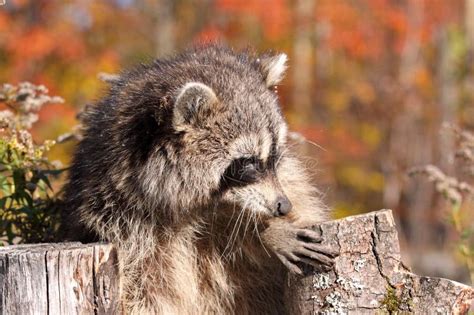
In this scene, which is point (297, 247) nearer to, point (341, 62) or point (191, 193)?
point (191, 193)

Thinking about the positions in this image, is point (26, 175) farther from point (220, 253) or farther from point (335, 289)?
point (335, 289)

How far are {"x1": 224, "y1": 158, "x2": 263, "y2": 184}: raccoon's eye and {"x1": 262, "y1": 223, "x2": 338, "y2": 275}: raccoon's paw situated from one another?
275 mm

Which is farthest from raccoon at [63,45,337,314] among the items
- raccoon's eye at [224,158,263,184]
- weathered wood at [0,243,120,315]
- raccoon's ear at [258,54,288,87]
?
weathered wood at [0,243,120,315]

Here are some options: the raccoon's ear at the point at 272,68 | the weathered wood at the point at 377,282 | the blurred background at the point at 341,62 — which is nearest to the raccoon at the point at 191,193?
the raccoon's ear at the point at 272,68

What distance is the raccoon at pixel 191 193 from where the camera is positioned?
3.92m

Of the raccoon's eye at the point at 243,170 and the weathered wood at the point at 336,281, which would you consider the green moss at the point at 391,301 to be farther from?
the raccoon's eye at the point at 243,170

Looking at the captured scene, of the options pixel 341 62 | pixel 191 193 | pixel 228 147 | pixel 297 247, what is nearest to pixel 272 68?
pixel 228 147

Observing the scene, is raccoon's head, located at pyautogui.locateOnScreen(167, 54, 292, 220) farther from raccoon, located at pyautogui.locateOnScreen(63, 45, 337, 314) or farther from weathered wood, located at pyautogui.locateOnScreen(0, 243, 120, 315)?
weathered wood, located at pyautogui.locateOnScreen(0, 243, 120, 315)

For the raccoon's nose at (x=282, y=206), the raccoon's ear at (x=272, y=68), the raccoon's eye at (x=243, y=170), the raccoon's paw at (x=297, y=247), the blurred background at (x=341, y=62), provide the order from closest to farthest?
the raccoon's paw at (x=297, y=247)
the raccoon's nose at (x=282, y=206)
the raccoon's eye at (x=243, y=170)
the raccoon's ear at (x=272, y=68)
the blurred background at (x=341, y=62)

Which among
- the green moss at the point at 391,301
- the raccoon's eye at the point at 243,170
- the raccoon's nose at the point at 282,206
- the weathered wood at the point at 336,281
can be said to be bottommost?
the green moss at the point at 391,301

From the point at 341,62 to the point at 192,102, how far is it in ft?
54.4

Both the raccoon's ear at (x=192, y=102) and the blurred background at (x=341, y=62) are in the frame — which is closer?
the raccoon's ear at (x=192, y=102)

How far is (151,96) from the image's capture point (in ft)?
13.3

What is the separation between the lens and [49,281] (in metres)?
3.31
